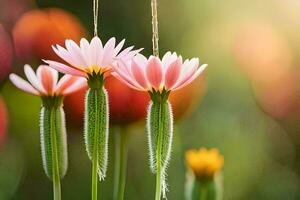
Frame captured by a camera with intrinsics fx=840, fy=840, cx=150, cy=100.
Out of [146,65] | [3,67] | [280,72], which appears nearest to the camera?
[146,65]

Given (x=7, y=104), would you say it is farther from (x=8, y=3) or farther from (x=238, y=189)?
(x=238, y=189)

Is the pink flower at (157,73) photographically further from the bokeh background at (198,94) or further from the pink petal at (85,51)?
the bokeh background at (198,94)

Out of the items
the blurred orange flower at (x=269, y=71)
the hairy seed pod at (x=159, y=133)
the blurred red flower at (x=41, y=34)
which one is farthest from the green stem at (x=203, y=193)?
the blurred orange flower at (x=269, y=71)

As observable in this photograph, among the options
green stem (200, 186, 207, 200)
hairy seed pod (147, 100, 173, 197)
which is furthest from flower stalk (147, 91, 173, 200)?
green stem (200, 186, 207, 200)

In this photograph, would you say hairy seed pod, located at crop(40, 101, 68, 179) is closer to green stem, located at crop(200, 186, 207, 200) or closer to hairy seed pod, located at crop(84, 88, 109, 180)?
hairy seed pod, located at crop(84, 88, 109, 180)

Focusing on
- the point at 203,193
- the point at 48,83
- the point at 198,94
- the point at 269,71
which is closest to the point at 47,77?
the point at 48,83

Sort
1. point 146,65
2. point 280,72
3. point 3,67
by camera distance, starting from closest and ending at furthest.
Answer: point 146,65 → point 3,67 → point 280,72

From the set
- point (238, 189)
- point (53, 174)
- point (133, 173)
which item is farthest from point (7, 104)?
point (53, 174)
